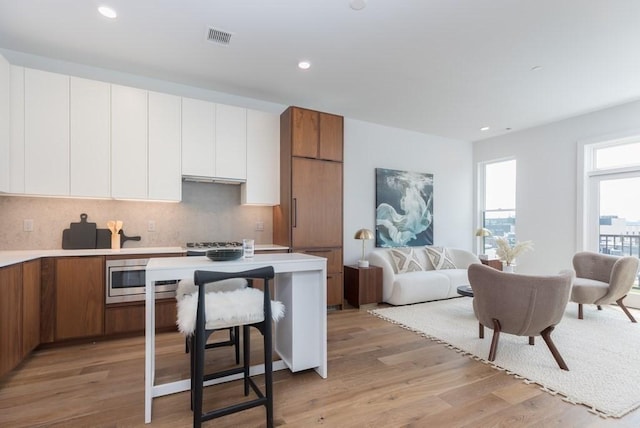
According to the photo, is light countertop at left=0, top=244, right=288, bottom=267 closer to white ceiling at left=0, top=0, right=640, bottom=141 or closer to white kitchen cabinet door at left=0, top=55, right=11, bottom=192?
white kitchen cabinet door at left=0, top=55, right=11, bottom=192

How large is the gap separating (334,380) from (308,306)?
0.59m

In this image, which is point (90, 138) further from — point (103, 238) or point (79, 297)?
point (79, 297)

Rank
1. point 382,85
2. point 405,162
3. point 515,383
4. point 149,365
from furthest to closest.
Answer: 1. point 405,162
2. point 382,85
3. point 515,383
4. point 149,365

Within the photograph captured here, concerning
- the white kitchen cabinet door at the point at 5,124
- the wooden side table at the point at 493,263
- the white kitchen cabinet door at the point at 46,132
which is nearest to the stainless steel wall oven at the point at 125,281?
the white kitchen cabinet door at the point at 46,132

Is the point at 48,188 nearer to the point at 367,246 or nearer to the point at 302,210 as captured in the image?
the point at 302,210

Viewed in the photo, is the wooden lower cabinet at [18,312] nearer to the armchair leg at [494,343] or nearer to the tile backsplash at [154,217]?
the tile backsplash at [154,217]

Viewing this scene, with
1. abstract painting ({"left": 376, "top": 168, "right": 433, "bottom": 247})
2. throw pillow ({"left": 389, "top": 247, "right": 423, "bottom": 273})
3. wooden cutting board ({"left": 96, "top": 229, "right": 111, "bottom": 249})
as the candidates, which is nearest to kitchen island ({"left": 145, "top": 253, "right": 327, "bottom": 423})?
wooden cutting board ({"left": 96, "top": 229, "right": 111, "bottom": 249})

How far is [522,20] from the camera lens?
2604mm

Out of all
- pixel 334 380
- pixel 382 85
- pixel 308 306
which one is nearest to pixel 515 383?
pixel 334 380

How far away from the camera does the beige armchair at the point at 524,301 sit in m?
2.54

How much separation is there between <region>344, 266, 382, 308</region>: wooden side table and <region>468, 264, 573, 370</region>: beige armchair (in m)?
1.83

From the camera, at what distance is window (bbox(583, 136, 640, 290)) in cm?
447

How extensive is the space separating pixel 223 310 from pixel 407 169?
4.73 metres

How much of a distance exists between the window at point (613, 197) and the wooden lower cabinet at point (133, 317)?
5.94m
